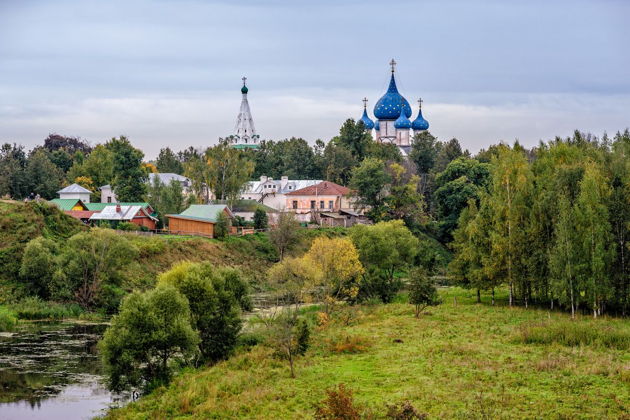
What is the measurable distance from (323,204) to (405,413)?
6934 cm

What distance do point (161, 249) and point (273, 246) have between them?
1394cm

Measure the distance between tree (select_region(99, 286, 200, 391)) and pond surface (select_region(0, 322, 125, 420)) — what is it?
141cm

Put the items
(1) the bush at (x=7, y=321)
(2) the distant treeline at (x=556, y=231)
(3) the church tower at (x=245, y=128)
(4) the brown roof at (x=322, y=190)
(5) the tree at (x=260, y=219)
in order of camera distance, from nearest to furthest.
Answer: (2) the distant treeline at (x=556, y=231), (1) the bush at (x=7, y=321), (5) the tree at (x=260, y=219), (4) the brown roof at (x=322, y=190), (3) the church tower at (x=245, y=128)

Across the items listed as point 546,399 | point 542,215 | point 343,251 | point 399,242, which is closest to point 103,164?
point 399,242

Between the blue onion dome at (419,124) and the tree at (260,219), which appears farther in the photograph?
the blue onion dome at (419,124)

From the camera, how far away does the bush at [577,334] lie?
33.7 metres

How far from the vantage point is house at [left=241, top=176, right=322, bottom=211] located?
97.1 metres

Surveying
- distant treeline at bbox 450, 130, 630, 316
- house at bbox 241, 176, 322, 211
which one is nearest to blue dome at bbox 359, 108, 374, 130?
house at bbox 241, 176, 322, 211

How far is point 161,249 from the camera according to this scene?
66.2 meters

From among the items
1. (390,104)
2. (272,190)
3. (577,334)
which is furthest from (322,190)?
(577,334)

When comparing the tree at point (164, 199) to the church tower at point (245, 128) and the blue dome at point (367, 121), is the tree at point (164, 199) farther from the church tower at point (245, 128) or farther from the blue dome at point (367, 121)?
the blue dome at point (367, 121)

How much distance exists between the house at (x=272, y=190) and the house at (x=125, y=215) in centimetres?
2002

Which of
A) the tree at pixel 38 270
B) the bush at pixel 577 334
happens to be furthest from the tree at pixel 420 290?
the tree at pixel 38 270

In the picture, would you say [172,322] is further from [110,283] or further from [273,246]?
[273,246]
